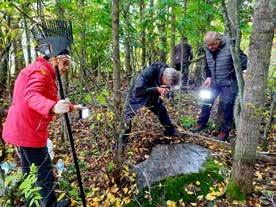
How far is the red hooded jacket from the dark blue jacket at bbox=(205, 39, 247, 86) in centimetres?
304

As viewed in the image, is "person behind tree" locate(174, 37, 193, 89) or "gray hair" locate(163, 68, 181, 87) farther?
"person behind tree" locate(174, 37, 193, 89)

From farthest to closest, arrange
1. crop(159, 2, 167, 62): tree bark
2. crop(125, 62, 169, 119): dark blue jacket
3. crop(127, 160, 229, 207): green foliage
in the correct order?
crop(159, 2, 167, 62): tree bark → crop(125, 62, 169, 119): dark blue jacket → crop(127, 160, 229, 207): green foliage

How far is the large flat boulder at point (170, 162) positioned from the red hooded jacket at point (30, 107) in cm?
136

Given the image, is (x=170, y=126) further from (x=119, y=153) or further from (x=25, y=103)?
(x=25, y=103)

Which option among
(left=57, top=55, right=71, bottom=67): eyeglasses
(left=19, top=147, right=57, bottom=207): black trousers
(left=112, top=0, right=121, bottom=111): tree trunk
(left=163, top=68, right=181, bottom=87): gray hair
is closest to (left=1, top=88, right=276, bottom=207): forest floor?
(left=112, top=0, right=121, bottom=111): tree trunk

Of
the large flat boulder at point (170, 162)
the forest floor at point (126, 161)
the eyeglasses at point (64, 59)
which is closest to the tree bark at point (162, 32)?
the forest floor at point (126, 161)

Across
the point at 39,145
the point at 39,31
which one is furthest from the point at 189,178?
the point at 39,31

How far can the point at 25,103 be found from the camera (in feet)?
11.3

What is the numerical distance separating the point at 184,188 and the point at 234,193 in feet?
2.18

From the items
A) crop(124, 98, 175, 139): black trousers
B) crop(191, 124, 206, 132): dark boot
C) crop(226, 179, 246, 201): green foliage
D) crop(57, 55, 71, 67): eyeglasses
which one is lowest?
crop(226, 179, 246, 201): green foliage

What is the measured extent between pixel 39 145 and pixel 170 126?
7.92ft

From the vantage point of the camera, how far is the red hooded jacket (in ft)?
11.0

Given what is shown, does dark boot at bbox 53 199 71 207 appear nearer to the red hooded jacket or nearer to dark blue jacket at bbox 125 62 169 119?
the red hooded jacket

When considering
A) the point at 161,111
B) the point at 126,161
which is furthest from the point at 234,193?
the point at 161,111
